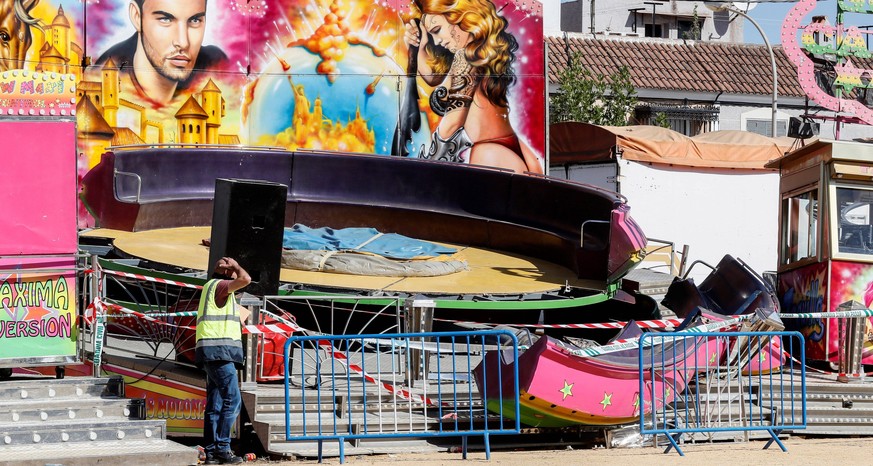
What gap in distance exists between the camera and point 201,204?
17.8 meters

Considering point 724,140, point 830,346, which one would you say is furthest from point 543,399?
point 724,140

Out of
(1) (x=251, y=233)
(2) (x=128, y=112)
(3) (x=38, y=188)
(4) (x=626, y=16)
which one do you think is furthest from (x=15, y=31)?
(4) (x=626, y=16)

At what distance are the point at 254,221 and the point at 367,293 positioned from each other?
5.41 ft

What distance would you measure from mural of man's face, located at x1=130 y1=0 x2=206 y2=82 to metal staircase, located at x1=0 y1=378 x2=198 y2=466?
10652 mm

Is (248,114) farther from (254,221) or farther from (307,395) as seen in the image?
(307,395)

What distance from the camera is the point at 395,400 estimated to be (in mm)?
9883

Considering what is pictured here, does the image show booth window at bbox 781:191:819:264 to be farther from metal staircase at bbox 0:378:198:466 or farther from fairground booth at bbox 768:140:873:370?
metal staircase at bbox 0:378:198:466

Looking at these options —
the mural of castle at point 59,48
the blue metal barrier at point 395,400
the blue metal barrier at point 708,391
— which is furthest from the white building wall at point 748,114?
the blue metal barrier at point 395,400

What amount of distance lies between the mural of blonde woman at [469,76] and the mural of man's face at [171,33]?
11.4ft

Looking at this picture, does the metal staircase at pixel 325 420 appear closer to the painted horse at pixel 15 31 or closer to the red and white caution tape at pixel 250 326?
the red and white caution tape at pixel 250 326

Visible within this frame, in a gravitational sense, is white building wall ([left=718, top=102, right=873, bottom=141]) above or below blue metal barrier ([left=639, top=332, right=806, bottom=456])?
above

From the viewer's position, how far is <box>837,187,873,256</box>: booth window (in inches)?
522

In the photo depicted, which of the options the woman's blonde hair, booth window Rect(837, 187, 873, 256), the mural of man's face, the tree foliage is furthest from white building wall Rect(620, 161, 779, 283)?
booth window Rect(837, 187, 873, 256)

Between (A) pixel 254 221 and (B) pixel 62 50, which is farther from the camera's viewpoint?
(B) pixel 62 50
